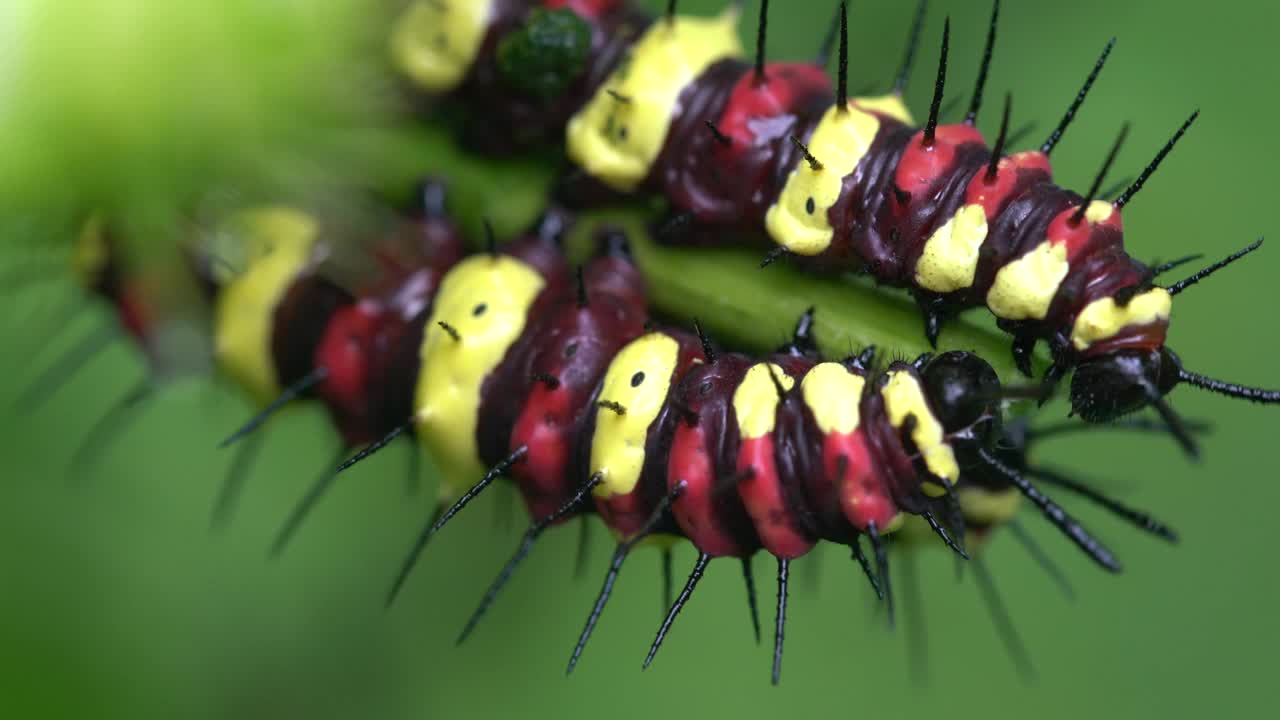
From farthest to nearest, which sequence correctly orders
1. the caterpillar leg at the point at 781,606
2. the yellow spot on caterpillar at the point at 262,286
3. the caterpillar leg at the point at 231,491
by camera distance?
the caterpillar leg at the point at 231,491 < the yellow spot on caterpillar at the point at 262,286 < the caterpillar leg at the point at 781,606

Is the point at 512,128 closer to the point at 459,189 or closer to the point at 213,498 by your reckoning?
the point at 459,189

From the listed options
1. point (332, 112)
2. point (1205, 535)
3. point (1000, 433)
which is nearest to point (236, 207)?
point (332, 112)

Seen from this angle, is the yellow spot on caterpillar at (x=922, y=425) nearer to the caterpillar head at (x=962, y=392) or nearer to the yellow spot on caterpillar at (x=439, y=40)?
the caterpillar head at (x=962, y=392)

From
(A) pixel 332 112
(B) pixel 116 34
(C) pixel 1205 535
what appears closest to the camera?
(B) pixel 116 34

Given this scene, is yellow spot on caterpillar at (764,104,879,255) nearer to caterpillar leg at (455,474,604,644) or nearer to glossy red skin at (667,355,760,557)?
glossy red skin at (667,355,760,557)

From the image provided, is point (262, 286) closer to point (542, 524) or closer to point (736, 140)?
point (542, 524)

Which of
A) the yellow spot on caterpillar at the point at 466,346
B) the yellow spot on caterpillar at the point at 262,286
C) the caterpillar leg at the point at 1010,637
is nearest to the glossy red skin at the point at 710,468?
the yellow spot on caterpillar at the point at 466,346
